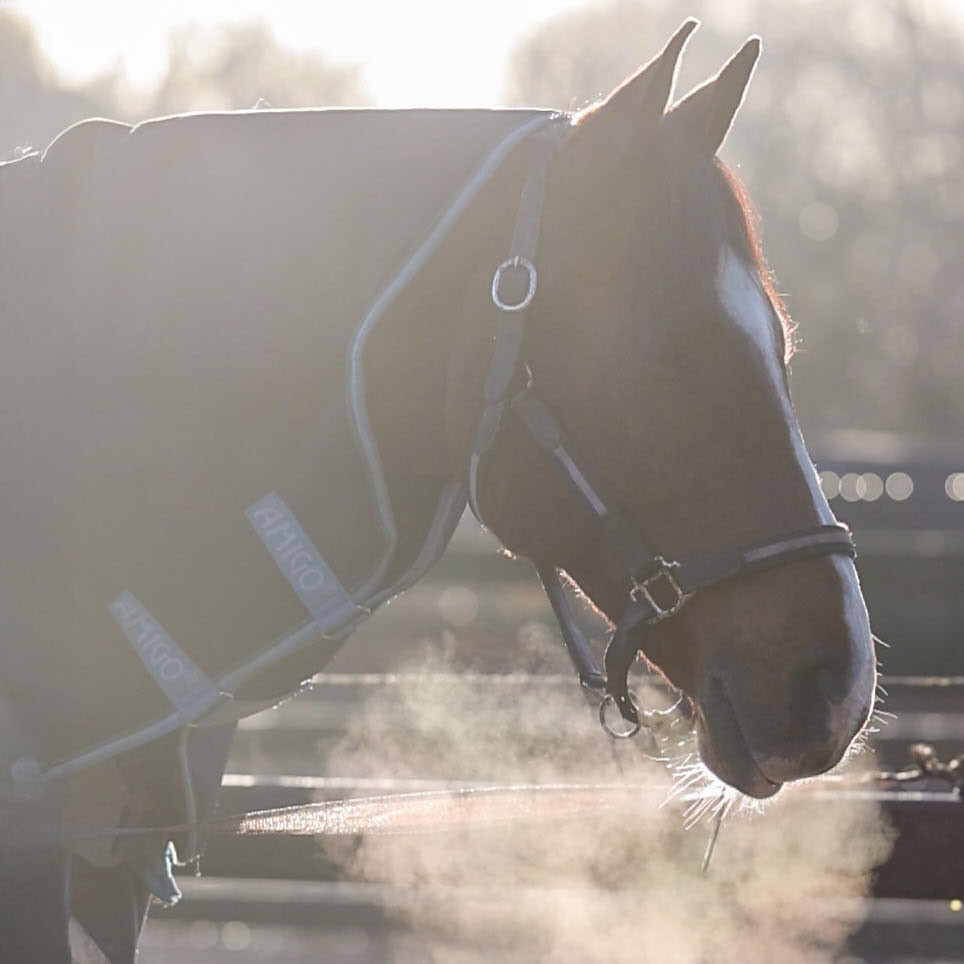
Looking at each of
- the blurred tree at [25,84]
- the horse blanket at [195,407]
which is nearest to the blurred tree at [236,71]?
the blurred tree at [25,84]

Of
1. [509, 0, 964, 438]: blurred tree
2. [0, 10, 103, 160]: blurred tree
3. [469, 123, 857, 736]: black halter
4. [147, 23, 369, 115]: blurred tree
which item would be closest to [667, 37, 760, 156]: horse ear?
[469, 123, 857, 736]: black halter

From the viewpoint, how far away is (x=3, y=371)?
7.89ft

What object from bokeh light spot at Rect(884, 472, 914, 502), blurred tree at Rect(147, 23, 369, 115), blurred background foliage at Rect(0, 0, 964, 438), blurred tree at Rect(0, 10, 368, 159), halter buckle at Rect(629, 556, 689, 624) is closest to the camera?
halter buckle at Rect(629, 556, 689, 624)

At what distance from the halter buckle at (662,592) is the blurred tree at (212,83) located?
21.5 m

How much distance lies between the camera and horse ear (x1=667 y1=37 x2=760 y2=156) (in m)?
2.35

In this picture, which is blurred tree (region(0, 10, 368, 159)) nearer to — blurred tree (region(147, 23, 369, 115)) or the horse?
blurred tree (region(147, 23, 369, 115))

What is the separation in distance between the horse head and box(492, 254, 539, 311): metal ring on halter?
1.2 inches

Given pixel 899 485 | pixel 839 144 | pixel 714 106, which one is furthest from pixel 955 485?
pixel 839 144

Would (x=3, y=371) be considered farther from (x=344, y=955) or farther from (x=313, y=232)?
(x=344, y=955)

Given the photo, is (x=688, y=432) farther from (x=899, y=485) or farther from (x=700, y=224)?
(x=899, y=485)

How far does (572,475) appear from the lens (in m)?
2.30

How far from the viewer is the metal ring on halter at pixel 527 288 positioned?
2.28m

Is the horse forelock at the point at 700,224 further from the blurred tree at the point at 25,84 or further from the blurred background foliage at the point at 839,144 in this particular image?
the blurred background foliage at the point at 839,144

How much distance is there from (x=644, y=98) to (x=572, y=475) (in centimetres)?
51
